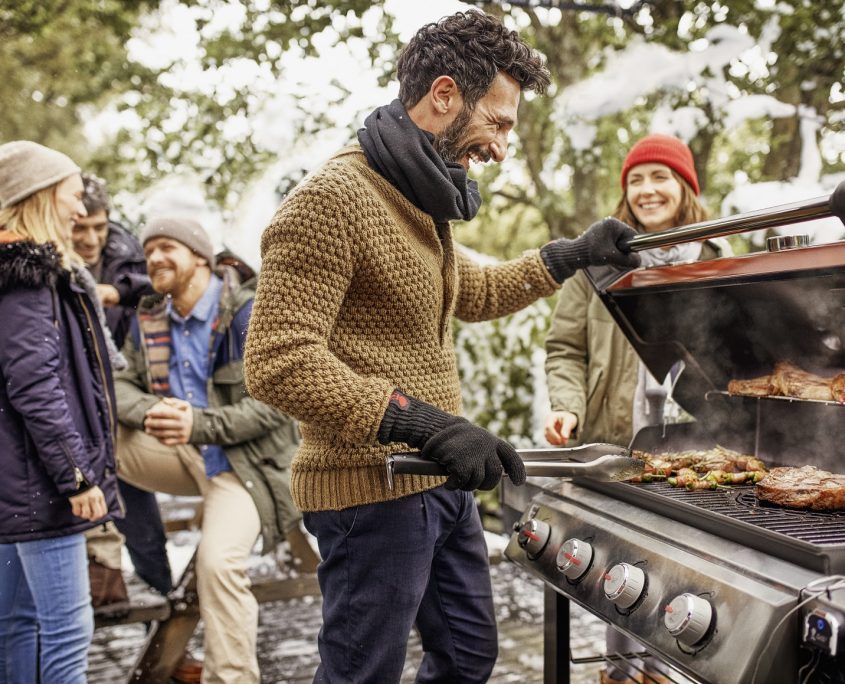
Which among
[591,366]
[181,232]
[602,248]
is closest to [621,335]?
[591,366]

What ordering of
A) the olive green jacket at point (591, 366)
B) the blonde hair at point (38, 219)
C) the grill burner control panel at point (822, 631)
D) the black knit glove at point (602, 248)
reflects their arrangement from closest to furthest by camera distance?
the grill burner control panel at point (822, 631), the black knit glove at point (602, 248), the blonde hair at point (38, 219), the olive green jacket at point (591, 366)

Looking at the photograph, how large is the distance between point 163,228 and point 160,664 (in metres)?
2.01

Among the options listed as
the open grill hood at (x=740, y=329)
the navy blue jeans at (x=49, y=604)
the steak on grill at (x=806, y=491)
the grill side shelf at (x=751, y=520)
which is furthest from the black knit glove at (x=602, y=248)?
the navy blue jeans at (x=49, y=604)

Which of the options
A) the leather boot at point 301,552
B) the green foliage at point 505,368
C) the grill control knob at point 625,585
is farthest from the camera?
the green foliage at point 505,368

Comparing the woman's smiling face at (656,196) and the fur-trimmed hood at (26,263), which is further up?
the woman's smiling face at (656,196)

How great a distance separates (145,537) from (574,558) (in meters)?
2.66

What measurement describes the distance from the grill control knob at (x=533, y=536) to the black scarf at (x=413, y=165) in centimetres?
92

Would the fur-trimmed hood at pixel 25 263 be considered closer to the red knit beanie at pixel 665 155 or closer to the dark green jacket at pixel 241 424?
the dark green jacket at pixel 241 424

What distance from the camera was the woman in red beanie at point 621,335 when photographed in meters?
3.05

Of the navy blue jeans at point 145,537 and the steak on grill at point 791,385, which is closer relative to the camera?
the steak on grill at point 791,385

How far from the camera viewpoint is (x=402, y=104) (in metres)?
2.03

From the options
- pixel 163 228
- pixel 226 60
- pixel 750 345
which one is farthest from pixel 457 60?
pixel 226 60

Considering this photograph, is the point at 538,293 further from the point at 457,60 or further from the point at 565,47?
the point at 565,47

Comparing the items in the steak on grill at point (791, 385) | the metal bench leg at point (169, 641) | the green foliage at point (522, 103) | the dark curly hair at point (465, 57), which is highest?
the green foliage at point (522, 103)
